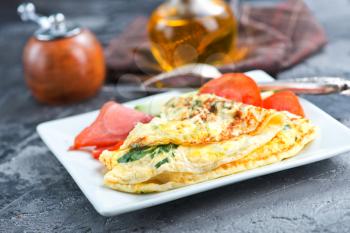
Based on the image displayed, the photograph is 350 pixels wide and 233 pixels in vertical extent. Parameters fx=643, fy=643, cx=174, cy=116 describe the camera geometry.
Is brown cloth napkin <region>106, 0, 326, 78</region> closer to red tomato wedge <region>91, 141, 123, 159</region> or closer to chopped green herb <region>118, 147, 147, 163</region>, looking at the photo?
A: red tomato wedge <region>91, 141, 123, 159</region>

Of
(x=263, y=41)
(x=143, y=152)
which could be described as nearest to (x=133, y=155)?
(x=143, y=152)

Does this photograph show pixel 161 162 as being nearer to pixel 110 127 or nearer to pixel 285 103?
pixel 110 127

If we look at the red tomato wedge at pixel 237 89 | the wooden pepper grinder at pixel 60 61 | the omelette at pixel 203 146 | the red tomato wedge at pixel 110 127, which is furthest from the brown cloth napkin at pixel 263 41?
the omelette at pixel 203 146

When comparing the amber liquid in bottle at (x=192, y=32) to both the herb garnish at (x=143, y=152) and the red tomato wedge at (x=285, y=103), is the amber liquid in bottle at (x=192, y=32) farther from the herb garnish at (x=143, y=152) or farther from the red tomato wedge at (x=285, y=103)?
the herb garnish at (x=143, y=152)

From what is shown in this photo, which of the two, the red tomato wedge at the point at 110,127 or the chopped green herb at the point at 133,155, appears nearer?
the chopped green herb at the point at 133,155

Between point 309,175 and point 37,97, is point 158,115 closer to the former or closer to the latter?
point 309,175

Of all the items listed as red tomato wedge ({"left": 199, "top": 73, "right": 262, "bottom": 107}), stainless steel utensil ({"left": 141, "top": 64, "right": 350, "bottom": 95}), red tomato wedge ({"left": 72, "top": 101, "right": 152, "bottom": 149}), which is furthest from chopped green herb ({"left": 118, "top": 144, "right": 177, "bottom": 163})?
stainless steel utensil ({"left": 141, "top": 64, "right": 350, "bottom": 95})

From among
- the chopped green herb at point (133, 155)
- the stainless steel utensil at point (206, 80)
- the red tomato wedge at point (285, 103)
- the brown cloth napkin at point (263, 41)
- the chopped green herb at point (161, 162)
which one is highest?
the chopped green herb at point (161, 162)
